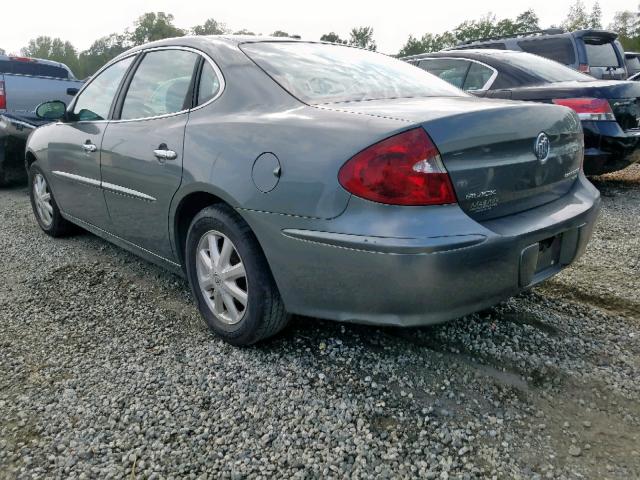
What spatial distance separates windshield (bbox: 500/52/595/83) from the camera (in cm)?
550

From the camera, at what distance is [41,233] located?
479cm

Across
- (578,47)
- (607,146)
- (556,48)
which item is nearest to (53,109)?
(607,146)

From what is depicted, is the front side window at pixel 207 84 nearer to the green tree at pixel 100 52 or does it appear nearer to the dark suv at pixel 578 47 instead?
the dark suv at pixel 578 47

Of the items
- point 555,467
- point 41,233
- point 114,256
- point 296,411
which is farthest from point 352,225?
point 41,233

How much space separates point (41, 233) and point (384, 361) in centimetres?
374

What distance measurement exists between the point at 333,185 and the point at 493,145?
67 centimetres

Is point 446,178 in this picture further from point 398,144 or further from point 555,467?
point 555,467

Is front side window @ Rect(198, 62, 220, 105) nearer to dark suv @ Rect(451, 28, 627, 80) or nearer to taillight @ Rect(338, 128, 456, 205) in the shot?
taillight @ Rect(338, 128, 456, 205)

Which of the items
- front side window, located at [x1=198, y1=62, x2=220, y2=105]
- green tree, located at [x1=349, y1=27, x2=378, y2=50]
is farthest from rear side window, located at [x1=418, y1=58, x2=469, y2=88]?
green tree, located at [x1=349, y1=27, x2=378, y2=50]

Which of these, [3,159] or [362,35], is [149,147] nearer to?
[3,159]

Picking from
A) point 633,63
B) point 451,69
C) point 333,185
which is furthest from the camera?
point 633,63

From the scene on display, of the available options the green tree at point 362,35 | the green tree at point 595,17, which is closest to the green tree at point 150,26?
the green tree at point 362,35

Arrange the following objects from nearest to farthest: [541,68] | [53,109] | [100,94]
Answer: [100,94] < [53,109] < [541,68]

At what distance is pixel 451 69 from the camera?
6.09 metres
